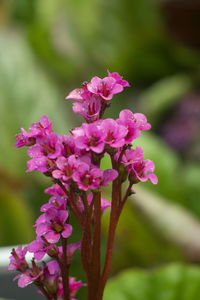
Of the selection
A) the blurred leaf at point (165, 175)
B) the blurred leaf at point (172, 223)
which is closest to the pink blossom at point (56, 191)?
the blurred leaf at point (172, 223)

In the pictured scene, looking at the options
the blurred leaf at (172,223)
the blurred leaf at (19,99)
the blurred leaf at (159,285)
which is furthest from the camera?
the blurred leaf at (19,99)

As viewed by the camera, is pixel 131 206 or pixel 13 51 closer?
pixel 131 206

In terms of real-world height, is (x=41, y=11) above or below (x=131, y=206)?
above

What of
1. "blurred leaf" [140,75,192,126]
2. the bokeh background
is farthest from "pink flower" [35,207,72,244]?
"blurred leaf" [140,75,192,126]

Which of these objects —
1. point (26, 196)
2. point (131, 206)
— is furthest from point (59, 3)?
point (131, 206)

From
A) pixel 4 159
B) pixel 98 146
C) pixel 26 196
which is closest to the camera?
pixel 98 146

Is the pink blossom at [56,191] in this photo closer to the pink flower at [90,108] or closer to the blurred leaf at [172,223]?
the pink flower at [90,108]

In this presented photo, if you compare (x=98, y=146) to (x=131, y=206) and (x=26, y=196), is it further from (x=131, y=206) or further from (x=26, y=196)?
(x=26, y=196)
